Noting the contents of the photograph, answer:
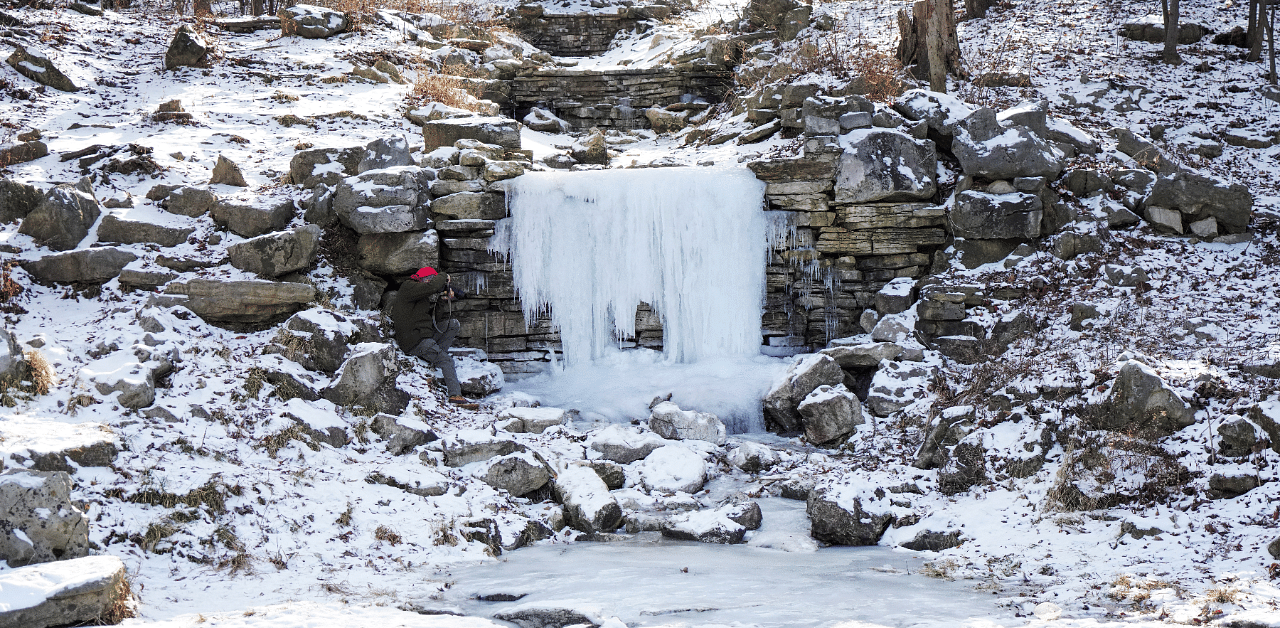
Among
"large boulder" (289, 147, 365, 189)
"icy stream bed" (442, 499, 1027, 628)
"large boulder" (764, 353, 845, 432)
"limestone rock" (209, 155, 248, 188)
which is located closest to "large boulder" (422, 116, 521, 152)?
"large boulder" (289, 147, 365, 189)

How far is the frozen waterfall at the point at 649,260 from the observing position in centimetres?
986

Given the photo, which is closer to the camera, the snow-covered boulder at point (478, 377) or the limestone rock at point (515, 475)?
the limestone rock at point (515, 475)

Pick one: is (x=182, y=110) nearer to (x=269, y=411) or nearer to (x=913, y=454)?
(x=269, y=411)

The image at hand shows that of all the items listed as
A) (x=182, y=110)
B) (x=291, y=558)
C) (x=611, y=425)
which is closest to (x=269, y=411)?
(x=291, y=558)

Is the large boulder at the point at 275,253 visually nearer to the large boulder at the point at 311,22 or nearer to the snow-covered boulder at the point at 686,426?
the snow-covered boulder at the point at 686,426

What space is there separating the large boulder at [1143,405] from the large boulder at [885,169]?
397 centimetres

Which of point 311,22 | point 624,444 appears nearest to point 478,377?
point 624,444

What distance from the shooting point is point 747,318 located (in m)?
9.98

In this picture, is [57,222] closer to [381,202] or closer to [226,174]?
Result: [226,174]

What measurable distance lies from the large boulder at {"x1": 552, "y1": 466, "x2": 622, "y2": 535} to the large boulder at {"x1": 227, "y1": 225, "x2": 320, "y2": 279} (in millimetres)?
3845

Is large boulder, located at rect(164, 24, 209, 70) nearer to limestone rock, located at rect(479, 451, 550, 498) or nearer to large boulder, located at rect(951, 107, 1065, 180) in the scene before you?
limestone rock, located at rect(479, 451, 550, 498)

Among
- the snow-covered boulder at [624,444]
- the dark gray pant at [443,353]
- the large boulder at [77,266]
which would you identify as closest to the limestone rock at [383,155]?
the dark gray pant at [443,353]

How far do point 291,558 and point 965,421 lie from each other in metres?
5.14

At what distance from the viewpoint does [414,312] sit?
884cm
